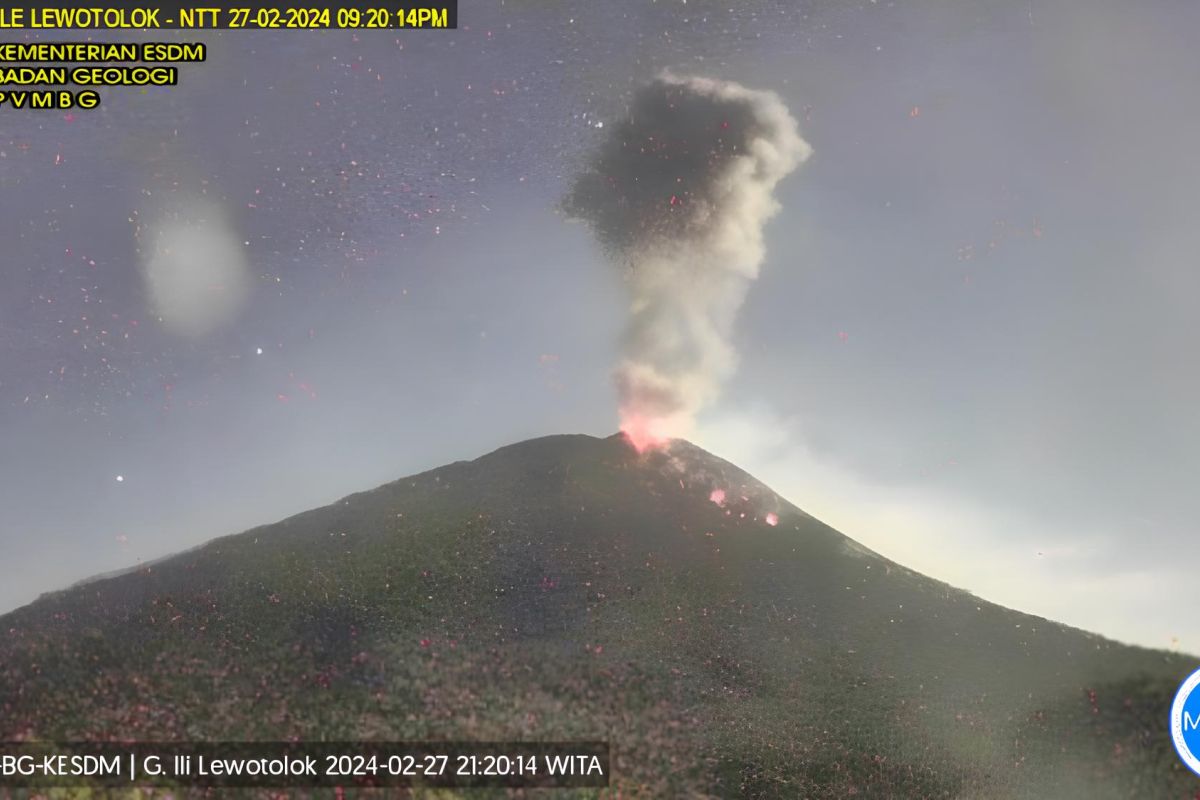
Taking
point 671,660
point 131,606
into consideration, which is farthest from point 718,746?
point 131,606

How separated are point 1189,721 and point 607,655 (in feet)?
61.7

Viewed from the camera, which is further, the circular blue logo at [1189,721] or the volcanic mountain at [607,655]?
the circular blue logo at [1189,721]

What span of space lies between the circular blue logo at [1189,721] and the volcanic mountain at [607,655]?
243 centimetres

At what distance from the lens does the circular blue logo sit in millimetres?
21500

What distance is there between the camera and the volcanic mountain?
2119 centimetres

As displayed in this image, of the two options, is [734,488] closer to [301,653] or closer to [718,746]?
[718,746]

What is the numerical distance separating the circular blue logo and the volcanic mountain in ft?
7.97

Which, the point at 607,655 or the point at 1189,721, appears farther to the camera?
the point at 607,655

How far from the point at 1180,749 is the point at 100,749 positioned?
32.6m

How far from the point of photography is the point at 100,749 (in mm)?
18625

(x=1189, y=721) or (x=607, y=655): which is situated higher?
(x=607, y=655)

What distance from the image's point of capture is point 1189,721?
2156cm

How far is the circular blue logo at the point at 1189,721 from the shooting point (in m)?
21.5

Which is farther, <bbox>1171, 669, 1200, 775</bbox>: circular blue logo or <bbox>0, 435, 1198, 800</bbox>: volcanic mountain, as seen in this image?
<bbox>1171, 669, 1200, 775</bbox>: circular blue logo
